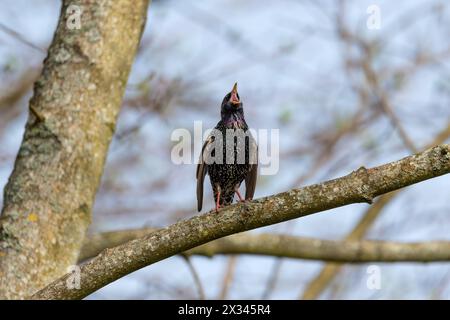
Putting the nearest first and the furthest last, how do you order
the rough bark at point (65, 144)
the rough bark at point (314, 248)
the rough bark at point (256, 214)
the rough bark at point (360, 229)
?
1. the rough bark at point (256, 214)
2. the rough bark at point (65, 144)
3. the rough bark at point (314, 248)
4. the rough bark at point (360, 229)

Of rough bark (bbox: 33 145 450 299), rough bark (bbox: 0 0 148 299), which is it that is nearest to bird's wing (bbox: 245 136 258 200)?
rough bark (bbox: 0 0 148 299)

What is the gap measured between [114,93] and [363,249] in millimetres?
2412

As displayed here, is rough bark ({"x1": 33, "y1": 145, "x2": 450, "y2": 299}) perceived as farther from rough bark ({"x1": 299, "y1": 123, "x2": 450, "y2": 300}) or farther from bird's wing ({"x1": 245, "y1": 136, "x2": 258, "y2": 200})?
rough bark ({"x1": 299, "y1": 123, "x2": 450, "y2": 300})

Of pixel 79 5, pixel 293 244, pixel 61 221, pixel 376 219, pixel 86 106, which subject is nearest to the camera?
pixel 61 221

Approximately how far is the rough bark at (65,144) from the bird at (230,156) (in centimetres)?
69

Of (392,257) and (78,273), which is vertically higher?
(392,257)

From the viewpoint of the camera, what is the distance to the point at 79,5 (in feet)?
18.5

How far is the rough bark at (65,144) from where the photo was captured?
4.82m

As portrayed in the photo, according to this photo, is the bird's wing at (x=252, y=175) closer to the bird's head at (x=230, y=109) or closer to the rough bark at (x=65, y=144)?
the bird's head at (x=230, y=109)

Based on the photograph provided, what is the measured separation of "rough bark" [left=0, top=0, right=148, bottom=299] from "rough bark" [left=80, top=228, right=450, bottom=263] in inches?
34.3

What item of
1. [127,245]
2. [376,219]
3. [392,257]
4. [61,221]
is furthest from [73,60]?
[376,219]

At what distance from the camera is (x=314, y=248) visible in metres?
6.26

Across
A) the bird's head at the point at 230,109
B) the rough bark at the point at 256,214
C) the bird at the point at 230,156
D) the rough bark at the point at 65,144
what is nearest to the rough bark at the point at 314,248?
the bird at the point at 230,156
